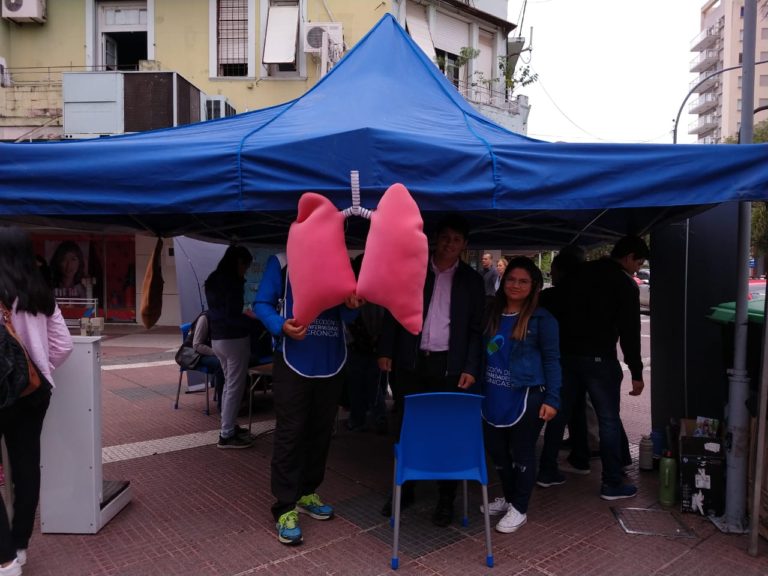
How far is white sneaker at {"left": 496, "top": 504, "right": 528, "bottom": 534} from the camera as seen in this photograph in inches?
137

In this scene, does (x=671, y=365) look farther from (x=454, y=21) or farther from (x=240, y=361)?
(x=454, y=21)

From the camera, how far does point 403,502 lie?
12.4 feet

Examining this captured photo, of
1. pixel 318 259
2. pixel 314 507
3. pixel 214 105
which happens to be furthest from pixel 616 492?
pixel 214 105

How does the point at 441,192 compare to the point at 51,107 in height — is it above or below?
below

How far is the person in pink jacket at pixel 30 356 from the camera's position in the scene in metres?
2.72

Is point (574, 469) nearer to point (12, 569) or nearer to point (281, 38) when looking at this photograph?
point (12, 569)

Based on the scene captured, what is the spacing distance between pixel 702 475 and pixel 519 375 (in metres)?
1.43

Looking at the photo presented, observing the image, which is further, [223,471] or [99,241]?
[99,241]

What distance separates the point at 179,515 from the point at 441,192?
2.56 meters

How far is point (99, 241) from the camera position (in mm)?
14484

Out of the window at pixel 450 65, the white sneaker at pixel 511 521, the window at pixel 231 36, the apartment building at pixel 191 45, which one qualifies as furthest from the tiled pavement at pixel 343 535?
the window at pixel 450 65

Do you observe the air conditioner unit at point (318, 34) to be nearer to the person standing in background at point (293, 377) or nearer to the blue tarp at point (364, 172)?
the blue tarp at point (364, 172)

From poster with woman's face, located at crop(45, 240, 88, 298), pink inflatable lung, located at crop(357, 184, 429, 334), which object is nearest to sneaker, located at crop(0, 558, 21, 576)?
pink inflatable lung, located at crop(357, 184, 429, 334)

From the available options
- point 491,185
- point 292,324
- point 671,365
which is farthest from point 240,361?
point 671,365
